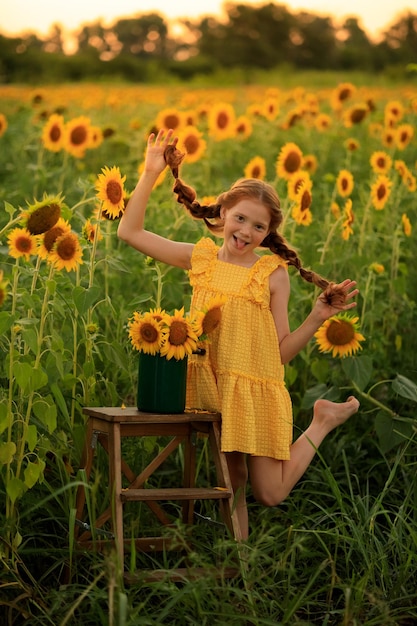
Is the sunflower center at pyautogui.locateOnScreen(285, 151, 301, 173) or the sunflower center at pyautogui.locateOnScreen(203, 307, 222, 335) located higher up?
the sunflower center at pyautogui.locateOnScreen(285, 151, 301, 173)

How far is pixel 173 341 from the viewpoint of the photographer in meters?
2.57

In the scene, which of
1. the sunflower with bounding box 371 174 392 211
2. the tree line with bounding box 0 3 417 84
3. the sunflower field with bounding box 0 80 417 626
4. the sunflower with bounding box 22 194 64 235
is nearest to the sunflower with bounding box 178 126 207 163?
the sunflower field with bounding box 0 80 417 626

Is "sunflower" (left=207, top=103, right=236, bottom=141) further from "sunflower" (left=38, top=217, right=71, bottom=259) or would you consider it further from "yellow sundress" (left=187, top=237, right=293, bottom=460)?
"sunflower" (left=38, top=217, right=71, bottom=259)

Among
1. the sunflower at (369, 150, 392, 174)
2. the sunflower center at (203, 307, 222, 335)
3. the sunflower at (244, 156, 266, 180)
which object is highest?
the sunflower at (369, 150, 392, 174)

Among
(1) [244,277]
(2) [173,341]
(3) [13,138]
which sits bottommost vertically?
(2) [173,341]

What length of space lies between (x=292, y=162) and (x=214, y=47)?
29.0 m

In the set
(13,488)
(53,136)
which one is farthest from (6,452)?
(53,136)

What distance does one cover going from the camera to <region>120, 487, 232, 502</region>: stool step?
2.46 meters

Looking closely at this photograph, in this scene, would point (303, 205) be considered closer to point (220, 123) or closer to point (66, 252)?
point (66, 252)

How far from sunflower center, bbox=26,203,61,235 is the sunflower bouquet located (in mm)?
365

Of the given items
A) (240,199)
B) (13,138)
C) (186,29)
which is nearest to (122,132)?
(13,138)

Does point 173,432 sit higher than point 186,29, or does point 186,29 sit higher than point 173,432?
point 186,29

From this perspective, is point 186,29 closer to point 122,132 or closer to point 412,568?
point 122,132

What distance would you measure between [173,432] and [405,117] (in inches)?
248
